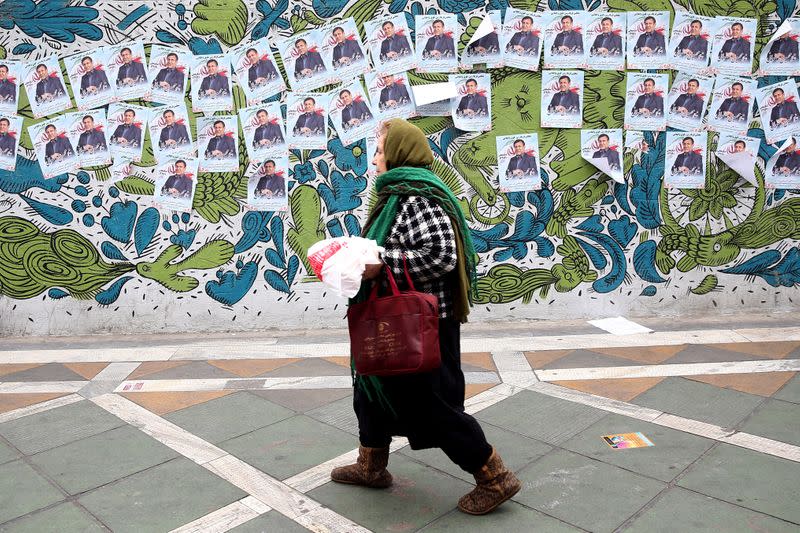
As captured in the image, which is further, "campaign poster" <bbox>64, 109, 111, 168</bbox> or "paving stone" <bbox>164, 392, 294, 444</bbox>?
"campaign poster" <bbox>64, 109, 111, 168</bbox>

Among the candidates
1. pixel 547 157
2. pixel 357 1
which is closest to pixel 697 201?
pixel 547 157

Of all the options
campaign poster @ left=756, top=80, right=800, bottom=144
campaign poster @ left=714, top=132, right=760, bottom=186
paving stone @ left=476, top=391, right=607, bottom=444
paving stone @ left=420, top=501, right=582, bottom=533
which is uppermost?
campaign poster @ left=756, top=80, right=800, bottom=144

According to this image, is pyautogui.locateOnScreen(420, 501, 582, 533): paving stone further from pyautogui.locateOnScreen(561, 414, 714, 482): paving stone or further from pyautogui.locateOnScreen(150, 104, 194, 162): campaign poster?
pyautogui.locateOnScreen(150, 104, 194, 162): campaign poster

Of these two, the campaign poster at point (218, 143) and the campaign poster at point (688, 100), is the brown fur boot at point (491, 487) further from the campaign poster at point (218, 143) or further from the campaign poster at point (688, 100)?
the campaign poster at point (688, 100)

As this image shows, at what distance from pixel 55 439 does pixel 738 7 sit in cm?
631

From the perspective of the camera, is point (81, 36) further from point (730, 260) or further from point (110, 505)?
point (730, 260)

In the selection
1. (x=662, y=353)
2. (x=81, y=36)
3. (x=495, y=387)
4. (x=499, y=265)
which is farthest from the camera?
(x=499, y=265)

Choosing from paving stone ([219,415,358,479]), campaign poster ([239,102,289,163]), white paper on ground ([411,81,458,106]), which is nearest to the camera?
paving stone ([219,415,358,479])

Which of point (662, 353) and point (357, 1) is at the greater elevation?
point (357, 1)

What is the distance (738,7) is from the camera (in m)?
5.83

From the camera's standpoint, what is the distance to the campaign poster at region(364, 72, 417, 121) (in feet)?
18.8

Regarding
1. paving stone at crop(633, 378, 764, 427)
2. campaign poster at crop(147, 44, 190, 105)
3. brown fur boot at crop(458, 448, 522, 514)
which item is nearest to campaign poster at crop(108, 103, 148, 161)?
campaign poster at crop(147, 44, 190, 105)

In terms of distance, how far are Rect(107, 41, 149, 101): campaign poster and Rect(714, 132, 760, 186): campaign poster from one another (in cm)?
515

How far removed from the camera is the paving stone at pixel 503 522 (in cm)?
277
